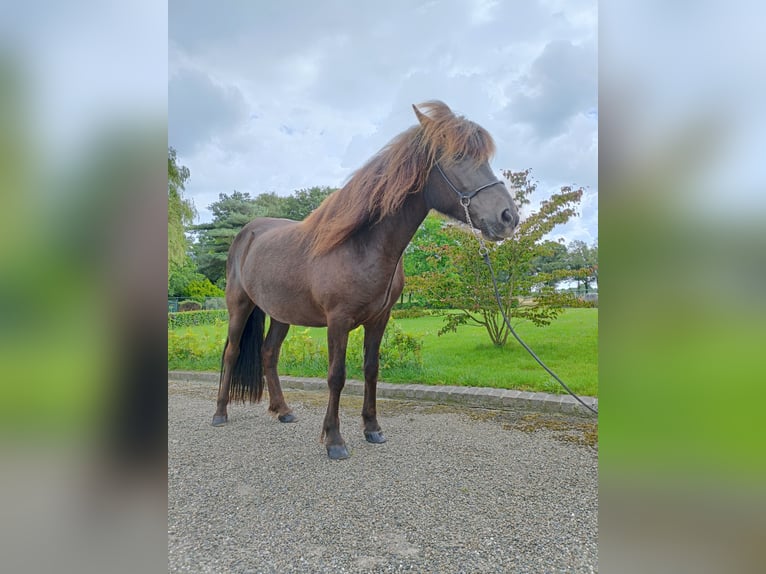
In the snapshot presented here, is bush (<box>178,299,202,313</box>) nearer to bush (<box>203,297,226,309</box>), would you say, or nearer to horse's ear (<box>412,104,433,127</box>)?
bush (<box>203,297,226,309</box>)

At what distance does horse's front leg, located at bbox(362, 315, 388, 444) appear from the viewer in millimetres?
3201

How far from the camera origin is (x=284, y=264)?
3.26 meters

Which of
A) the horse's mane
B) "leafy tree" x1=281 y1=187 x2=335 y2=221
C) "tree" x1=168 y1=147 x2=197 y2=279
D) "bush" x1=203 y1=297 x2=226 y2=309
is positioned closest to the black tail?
the horse's mane

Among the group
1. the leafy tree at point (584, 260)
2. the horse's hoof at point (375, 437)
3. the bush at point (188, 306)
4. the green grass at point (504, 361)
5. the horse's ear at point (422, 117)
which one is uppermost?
the horse's ear at point (422, 117)

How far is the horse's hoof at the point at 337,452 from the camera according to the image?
9.27 ft

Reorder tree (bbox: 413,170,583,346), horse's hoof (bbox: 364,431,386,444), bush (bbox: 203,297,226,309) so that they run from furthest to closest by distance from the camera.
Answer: bush (bbox: 203,297,226,309), tree (bbox: 413,170,583,346), horse's hoof (bbox: 364,431,386,444)

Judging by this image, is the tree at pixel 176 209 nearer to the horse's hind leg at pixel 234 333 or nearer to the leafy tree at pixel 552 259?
the horse's hind leg at pixel 234 333

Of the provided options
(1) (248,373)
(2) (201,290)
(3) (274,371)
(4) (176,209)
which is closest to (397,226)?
(3) (274,371)

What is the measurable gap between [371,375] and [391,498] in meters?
1.11

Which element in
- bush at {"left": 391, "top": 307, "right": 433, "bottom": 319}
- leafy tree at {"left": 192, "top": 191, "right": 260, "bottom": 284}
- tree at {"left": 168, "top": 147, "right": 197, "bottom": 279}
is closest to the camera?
bush at {"left": 391, "top": 307, "right": 433, "bottom": 319}

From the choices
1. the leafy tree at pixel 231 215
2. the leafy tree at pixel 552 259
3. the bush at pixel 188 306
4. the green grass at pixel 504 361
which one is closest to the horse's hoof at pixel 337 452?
the green grass at pixel 504 361

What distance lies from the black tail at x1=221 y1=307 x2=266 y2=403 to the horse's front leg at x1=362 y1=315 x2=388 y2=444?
128 cm
